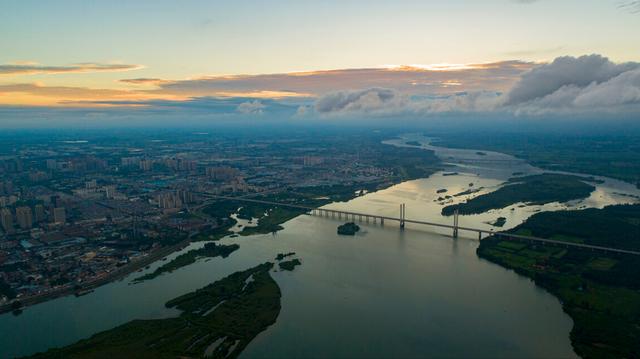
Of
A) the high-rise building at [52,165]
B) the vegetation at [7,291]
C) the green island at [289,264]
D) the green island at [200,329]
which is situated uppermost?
the high-rise building at [52,165]

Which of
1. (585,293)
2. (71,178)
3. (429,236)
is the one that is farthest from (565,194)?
(71,178)

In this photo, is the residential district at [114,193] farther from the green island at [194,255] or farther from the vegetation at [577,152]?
the vegetation at [577,152]

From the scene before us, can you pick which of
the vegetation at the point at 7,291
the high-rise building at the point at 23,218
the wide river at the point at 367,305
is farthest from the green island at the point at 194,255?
the high-rise building at the point at 23,218

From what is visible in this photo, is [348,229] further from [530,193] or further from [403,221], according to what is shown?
[530,193]

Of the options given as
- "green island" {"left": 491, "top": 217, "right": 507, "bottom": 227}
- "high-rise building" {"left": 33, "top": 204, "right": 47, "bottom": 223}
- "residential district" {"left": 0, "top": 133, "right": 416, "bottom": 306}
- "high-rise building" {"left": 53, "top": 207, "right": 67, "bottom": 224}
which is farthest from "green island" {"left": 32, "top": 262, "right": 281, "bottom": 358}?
"high-rise building" {"left": 33, "top": 204, "right": 47, "bottom": 223}

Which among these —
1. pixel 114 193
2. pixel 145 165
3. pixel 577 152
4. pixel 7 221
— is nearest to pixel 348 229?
pixel 7 221

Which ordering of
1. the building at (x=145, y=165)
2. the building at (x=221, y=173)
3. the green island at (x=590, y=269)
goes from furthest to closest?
1. the building at (x=145, y=165)
2. the building at (x=221, y=173)
3. the green island at (x=590, y=269)

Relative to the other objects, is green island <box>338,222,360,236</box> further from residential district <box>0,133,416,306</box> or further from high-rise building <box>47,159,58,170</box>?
high-rise building <box>47,159,58,170</box>
